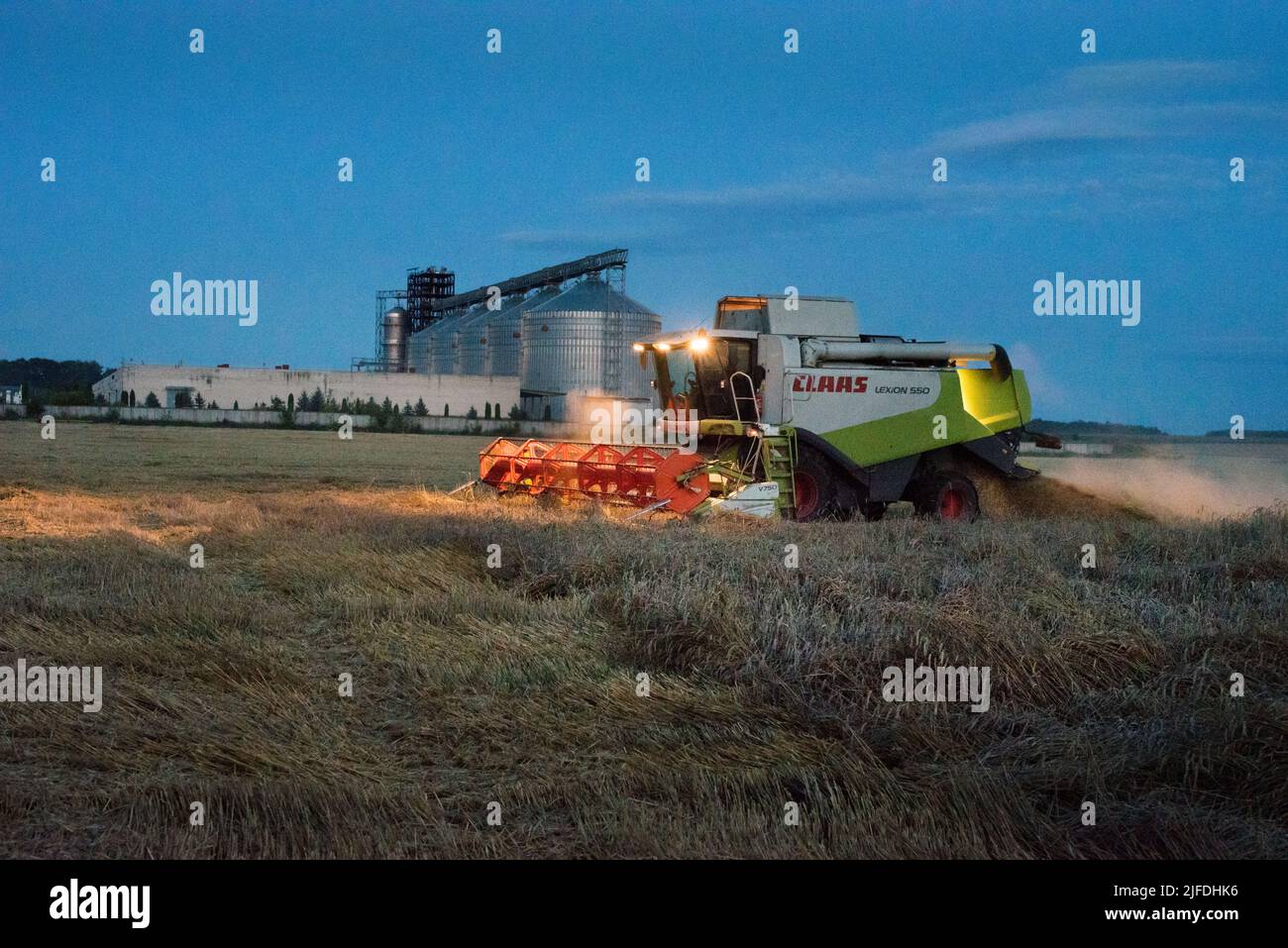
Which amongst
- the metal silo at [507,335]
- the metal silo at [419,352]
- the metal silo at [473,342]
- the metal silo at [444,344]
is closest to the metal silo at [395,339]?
the metal silo at [419,352]

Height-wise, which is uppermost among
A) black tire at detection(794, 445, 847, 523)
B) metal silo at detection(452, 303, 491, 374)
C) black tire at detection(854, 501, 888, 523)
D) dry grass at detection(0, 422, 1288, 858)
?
metal silo at detection(452, 303, 491, 374)

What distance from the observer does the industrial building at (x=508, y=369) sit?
189 feet

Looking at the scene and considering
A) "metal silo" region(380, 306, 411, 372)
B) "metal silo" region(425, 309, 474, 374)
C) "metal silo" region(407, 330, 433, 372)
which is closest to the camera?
"metal silo" region(425, 309, 474, 374)

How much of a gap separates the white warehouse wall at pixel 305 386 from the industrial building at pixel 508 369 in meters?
0.05

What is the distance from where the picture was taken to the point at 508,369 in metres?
63.2

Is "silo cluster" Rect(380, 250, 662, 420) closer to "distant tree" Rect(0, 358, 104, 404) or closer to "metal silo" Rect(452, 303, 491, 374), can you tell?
"metal silo" Rect(452, 303, 491, 374)

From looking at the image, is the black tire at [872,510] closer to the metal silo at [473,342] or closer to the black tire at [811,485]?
the black tire at [811,485]

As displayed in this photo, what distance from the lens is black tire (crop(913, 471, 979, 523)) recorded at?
16078 mm

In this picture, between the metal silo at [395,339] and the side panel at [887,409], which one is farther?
the metal silo at [395,339]

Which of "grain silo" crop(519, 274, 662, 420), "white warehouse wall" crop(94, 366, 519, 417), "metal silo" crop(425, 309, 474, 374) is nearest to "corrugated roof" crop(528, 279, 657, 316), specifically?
Result: "grain silo" crop(519, 274, 662, 420)

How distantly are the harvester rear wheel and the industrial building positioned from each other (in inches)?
1555
